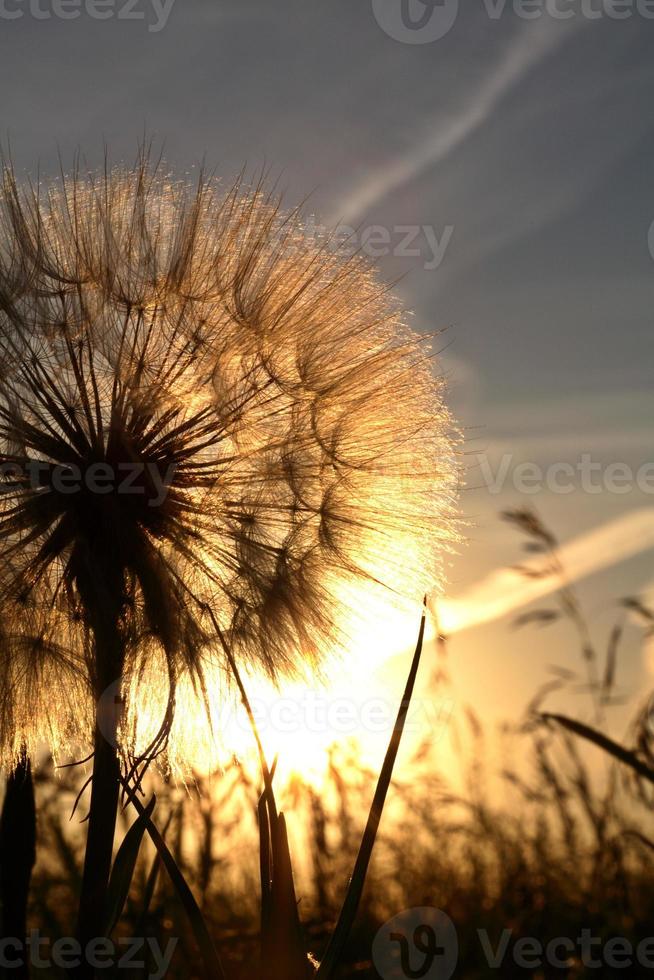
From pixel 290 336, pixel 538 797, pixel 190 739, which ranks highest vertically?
pixel 290 336

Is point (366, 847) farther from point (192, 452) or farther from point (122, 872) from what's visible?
point (192, 452)

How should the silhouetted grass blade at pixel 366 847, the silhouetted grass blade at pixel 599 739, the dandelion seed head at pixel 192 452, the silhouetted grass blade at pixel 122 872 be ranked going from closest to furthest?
the silhouetted grass blade at pixel 599 739 < the silhouetted grass blade at pixel 366 847 < the silhouetted grass blade at pixel 122 872 < the dandelion seed head at pixel 192 452

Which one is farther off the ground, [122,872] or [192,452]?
[192,452]

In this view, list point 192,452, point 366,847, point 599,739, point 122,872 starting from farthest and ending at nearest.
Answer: point 192,452
point 122,872
point 366,847
point 599,739

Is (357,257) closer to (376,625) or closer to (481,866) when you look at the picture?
(376,625)

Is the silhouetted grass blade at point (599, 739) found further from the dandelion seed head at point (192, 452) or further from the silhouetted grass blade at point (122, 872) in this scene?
the dandelion seed head at point (192, 452)

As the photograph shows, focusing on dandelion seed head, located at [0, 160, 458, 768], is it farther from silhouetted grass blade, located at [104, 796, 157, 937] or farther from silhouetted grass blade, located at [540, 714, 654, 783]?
silhouetted grass blade, located at [540, 714, 654, 783]

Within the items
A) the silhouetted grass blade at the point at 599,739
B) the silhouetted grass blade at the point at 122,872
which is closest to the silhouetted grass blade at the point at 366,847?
the silhouetted grass blade at the point at 122,872

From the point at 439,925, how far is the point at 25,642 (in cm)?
186

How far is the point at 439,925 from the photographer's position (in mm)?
3322

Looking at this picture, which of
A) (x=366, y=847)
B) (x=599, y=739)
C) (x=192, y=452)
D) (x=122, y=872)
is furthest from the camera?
(x=192, y=452)

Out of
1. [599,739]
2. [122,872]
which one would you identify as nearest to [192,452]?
[122,872]

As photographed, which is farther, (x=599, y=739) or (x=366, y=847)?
(x=366, y=847)

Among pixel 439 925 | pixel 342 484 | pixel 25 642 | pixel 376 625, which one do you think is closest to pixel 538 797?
pixel 439 925
